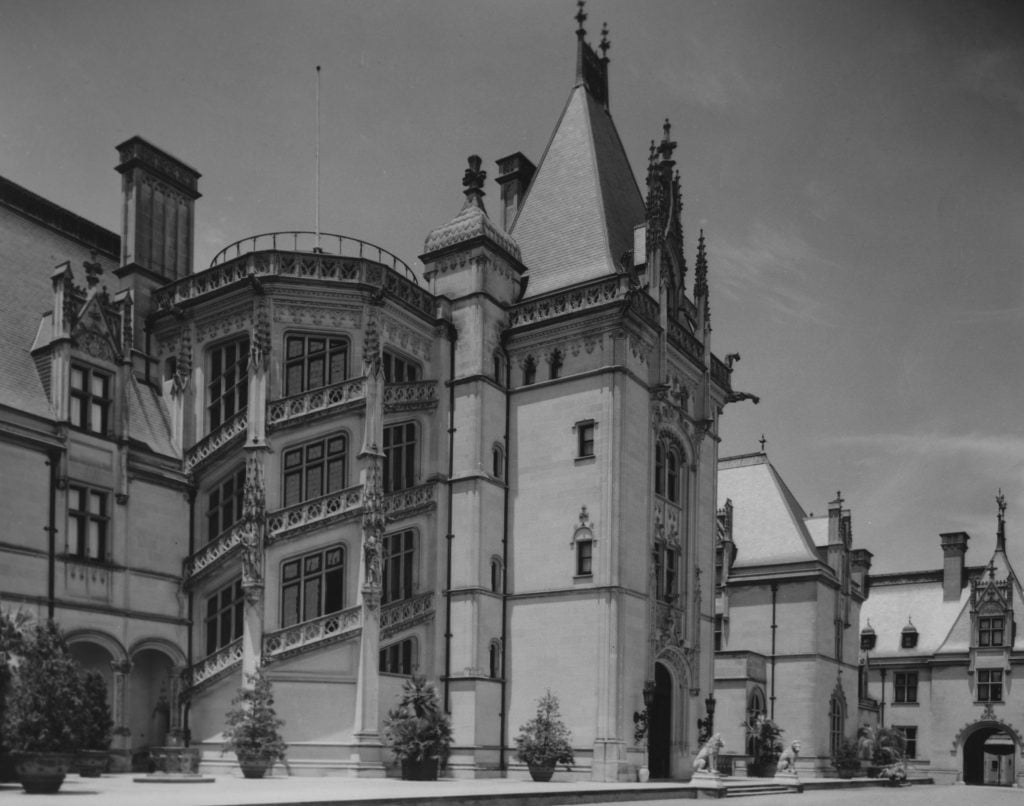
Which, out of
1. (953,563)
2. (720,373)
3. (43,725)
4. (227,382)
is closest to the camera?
(43,725)

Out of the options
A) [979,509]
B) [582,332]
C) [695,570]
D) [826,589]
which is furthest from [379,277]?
[979,509]

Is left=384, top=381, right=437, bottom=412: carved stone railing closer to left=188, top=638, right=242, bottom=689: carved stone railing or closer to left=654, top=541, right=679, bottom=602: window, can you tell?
left=188, top=638, right=242, bottom=689: carved stone railing

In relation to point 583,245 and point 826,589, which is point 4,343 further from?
point 826,589

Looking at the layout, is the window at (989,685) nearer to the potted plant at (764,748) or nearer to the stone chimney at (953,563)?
the stone chimney at (953,563)

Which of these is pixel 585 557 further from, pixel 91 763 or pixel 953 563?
pixel 953 563

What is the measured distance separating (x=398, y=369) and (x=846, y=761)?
105 ft

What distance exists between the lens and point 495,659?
37688mm

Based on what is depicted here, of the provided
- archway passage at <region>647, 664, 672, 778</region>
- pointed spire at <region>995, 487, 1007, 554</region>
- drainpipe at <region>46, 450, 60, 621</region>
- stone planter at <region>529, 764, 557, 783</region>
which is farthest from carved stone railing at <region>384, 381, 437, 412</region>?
pointed spire at <region>995, 487, 1007, 554</region>

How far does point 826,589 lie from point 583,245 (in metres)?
25.2

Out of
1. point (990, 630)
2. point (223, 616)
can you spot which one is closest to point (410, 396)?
point (223, 616)

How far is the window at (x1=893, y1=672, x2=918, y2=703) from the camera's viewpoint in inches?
2832

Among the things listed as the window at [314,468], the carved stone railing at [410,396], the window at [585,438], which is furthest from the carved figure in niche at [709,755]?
the window at [314,468]

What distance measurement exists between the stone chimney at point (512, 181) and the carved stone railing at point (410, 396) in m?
10.4

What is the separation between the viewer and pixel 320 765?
107 feet
